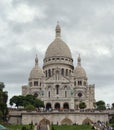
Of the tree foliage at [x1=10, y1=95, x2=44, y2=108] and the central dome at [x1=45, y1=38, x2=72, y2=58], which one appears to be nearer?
the tree foliage at [x1=10, y1=95, x2=44, y2=108]

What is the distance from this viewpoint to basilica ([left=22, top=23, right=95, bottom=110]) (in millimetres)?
114250

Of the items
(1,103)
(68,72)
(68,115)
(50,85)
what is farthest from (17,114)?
(68,72)

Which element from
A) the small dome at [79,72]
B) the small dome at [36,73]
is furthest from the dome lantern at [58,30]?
the small dome at [36,73]

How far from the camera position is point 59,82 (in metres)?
116

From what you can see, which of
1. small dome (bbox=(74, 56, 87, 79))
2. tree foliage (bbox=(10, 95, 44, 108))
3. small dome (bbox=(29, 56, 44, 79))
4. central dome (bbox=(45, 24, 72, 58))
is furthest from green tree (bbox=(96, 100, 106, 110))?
central dome (bbox=(45, 24, 72, 58))

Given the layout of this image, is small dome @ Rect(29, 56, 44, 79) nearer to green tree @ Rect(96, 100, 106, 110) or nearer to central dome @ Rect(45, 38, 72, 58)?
central dome @ Rect(45, 38, 72, 58)

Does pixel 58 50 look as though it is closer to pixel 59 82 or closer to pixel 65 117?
pixel 59 82

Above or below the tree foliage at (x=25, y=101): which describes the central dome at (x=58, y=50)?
above

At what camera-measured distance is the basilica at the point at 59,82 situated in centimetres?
11425

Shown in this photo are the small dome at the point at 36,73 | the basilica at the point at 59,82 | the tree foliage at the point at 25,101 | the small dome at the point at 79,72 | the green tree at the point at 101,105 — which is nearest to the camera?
the green tree at the point at 101,105

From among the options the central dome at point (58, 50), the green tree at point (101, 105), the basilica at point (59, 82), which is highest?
the central dome at point (58, 50)

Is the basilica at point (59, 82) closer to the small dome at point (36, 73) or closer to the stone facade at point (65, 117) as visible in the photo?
the small dome at point (36, 73)

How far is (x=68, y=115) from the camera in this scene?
8425 cm

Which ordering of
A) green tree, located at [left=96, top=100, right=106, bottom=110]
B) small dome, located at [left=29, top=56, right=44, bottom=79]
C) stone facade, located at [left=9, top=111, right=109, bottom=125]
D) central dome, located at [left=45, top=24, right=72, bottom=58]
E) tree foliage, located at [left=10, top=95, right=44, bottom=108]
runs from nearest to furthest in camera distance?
stone facade, located at [left=9, top=111, right=109, bottom=125]
green tree, located at [left=96, top=100, right=106, bottom=110]
tree foliage, located at [left=10, top=95, right=44, bottom=108]
small dome, located at [left=29, top=56, right=44, bottom=79]
central dome, located at [left=45, top=24, right=72, bottom=58]
